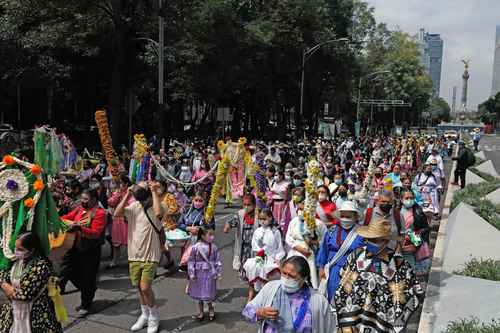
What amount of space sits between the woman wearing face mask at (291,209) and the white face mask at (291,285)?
4.60 meters

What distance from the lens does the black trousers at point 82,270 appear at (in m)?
A: 7.24

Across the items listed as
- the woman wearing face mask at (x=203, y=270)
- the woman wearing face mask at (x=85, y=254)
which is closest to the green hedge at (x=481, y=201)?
the woman wearing face mask at (x=203, y=270)

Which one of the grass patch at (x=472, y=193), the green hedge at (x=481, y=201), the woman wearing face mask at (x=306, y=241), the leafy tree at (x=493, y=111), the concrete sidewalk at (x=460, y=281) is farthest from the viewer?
the leafy tree at (x=493, y=111)

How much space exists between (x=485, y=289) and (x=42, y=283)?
18.6 feet

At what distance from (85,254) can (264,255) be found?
237cm

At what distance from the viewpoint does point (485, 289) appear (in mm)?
7465

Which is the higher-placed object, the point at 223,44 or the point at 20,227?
the point at 223,44

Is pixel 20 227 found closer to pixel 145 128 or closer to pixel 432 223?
pixel 432 223

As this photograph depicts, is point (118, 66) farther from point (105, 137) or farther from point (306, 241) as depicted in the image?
point (306, 241)

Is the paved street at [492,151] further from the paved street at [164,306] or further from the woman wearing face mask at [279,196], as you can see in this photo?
the paved street at [164,306]

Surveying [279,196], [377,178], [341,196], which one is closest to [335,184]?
[341,196]

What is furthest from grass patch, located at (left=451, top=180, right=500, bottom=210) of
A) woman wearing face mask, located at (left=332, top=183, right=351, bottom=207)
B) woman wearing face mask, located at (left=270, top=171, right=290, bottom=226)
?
woman wearing face mask, located at (left=270, top=171, right=290, bottom=226)

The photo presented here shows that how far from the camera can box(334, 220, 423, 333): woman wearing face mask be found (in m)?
4.71

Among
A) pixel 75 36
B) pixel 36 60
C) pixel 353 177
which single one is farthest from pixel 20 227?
pixel 36 60
